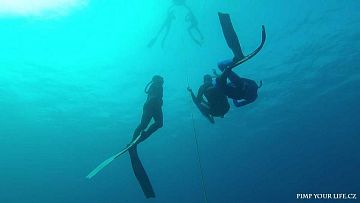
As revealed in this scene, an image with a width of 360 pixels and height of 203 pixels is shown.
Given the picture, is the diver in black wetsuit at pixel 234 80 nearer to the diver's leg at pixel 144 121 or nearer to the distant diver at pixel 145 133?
the distant diver at pixel 145 133

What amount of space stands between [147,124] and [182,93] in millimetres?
17072

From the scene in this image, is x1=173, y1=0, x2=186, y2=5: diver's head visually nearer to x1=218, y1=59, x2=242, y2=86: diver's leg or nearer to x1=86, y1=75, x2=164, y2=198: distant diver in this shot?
x1=86, y1=75, x2=164, y2=198: distant diver

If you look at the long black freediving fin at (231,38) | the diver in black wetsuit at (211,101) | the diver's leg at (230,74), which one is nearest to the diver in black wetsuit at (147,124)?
the diver in black wetsuit at (211,101)

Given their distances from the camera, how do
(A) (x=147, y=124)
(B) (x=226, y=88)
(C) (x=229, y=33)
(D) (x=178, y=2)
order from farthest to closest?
(D) (x=178, y=2), (A) (x=147, y=124), (B) (x=226, y=88), (C) (x=229, y=33)

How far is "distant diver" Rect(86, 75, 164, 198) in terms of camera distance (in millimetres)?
8016

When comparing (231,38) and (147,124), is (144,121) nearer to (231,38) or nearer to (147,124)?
(147,124)

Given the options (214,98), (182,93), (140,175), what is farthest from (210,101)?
(182,93)

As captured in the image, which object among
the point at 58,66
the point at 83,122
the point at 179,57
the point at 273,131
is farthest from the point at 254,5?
the point at 83,122

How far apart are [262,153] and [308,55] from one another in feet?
75.1

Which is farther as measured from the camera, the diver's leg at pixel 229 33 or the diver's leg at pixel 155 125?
the diver's leg at pixel 155 125

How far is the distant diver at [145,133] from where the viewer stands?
8016 mm

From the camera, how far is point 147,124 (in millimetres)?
8516

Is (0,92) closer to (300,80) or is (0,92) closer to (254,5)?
(254,5)

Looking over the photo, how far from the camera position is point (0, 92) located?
26375 mm
